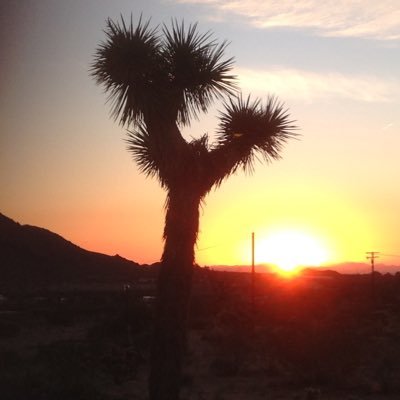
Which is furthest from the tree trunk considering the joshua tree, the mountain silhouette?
the mountain silhouette

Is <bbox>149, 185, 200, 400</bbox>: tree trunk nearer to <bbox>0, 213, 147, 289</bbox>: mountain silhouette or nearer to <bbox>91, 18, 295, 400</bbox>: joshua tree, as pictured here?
<bbox>91, 18, 295, 400</bbox>: joshua tree

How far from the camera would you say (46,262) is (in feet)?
314

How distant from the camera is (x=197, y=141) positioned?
47.9 feet

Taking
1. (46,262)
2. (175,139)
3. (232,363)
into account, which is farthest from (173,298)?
(46,262)

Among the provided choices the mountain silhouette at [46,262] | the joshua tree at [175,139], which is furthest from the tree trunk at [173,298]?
the mountain silhouette at [46,262]

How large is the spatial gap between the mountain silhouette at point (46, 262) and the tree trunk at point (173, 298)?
70.2 metres

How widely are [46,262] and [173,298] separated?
8530 centimetres

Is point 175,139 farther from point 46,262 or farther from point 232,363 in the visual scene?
point 46,262

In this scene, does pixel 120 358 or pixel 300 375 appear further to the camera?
pixel 120 358

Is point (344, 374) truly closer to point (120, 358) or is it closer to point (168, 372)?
point (120, 358)

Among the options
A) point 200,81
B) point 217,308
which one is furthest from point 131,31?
point 217,308

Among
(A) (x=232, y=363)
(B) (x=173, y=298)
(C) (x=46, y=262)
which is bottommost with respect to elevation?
(A) (x=232, y=363)

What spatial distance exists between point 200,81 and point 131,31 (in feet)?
6.11

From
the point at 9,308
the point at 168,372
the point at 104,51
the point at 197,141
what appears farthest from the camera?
the point at 9,308
